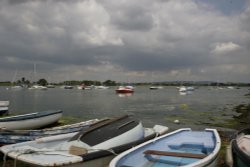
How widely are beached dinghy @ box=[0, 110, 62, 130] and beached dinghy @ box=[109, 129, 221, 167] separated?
8.86 m

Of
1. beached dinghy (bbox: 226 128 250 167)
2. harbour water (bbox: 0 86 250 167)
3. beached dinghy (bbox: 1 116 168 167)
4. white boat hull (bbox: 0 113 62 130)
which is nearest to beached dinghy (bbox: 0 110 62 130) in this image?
→ white boat hull (bbox: 0 113 62 130)

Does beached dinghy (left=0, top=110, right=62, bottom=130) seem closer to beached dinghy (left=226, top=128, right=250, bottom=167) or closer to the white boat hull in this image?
the white boat hull

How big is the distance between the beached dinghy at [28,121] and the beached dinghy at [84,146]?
19.5ft

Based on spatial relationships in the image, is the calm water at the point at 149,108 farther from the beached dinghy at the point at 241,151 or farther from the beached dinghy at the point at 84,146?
the beached dinghy at the point at 241,151

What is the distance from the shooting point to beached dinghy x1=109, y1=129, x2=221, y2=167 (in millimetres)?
7996

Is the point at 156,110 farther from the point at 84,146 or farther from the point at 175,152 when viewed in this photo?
the point at 84,146

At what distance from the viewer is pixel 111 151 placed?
28.8 feet

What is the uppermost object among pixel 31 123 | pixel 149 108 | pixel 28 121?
pixel 28 121

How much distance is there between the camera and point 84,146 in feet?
30.2

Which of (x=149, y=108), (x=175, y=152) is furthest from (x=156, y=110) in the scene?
(x=175, y=152)

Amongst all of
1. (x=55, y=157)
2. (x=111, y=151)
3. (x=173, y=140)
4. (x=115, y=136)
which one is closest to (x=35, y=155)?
(x=55, y=157)

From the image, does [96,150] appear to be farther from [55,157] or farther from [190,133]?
[190,133]

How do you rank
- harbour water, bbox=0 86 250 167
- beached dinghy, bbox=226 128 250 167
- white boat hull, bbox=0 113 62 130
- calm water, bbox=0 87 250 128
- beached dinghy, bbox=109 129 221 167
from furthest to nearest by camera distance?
1. calm water, bbox=0 87 250 128
2. harbour water, bbox=0 86 250 167
3. white boat hull, bbox=0 113 62 130
4. beached dinghy, bbox=109 129 221 167
5. beached dinghy, bbox=226 128 250 167

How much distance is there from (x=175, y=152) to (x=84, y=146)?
2.94 metres
